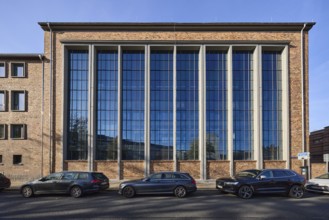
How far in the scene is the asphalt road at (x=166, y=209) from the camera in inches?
341

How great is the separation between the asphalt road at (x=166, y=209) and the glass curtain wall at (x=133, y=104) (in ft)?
27.0

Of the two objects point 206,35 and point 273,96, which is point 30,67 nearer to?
point 206,35

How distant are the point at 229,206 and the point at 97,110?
1369cm

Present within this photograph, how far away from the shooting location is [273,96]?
21.1 meters

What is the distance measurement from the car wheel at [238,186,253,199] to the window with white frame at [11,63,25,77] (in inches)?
710

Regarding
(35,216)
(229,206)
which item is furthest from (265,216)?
(35,216)

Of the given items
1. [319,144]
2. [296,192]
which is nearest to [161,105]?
[296,192]

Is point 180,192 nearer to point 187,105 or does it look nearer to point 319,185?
point 319,185

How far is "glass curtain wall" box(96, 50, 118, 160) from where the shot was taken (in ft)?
67.3

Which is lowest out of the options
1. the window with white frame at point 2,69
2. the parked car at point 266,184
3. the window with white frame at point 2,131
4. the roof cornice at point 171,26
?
the parked car at point 266,184

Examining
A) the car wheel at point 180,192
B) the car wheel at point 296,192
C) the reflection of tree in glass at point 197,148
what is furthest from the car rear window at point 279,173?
the reflection of tree in glass at point 197,148

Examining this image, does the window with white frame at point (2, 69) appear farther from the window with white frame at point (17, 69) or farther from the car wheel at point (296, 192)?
the car wheel at point (296, 192)

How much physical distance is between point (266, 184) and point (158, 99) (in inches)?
425

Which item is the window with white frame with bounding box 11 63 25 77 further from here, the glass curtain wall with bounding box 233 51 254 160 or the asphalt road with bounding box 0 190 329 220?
the glass curtain wall with bounding box 233 51 254 160
